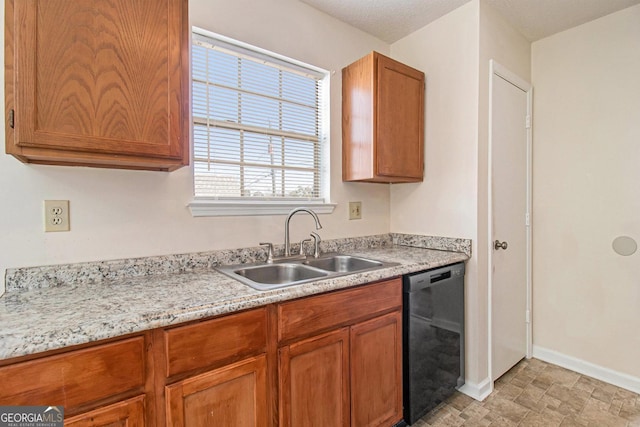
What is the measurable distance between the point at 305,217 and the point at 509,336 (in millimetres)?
1810

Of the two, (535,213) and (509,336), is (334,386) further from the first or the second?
(535,213)

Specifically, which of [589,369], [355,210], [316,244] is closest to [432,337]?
[316,244]

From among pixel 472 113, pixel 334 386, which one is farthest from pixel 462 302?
pixel 472 113

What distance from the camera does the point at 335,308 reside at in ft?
4.50

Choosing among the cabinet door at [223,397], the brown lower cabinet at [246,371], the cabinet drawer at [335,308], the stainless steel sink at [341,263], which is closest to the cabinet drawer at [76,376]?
the brown lower cabinet at [246,371]

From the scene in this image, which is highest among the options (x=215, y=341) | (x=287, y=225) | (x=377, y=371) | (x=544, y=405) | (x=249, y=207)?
(x=249, y=207)

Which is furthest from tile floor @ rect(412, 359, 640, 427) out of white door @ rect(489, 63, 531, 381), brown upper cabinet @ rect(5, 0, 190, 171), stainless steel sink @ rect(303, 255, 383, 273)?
brown upper cabinet @ rect(5, 0, 190, 171)

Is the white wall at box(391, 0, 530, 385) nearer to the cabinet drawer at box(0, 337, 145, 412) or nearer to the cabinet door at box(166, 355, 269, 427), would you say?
the cabinet door at box(166, 355, 269, 427)

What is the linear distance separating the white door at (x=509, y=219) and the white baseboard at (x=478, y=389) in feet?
0.40

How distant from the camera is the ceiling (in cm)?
203

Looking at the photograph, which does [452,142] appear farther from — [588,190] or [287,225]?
[287,225]

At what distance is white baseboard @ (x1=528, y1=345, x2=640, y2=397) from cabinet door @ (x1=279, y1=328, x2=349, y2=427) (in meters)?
2.03

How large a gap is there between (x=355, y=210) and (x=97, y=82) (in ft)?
5.53

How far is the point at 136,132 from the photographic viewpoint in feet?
3.88
